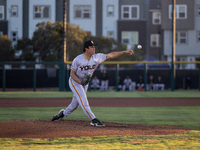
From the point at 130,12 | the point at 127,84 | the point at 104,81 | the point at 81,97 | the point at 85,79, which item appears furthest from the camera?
the point at 130,12

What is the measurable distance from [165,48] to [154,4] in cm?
601

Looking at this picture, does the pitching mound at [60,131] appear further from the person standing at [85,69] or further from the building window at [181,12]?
the building window at [181,12]

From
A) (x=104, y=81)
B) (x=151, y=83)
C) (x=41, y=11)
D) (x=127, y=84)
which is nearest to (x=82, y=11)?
(x=41, y=11)

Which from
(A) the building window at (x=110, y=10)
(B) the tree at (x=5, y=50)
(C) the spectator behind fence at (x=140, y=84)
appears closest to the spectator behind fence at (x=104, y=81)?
(C) the spectator behind fence at (x=140, y=84)

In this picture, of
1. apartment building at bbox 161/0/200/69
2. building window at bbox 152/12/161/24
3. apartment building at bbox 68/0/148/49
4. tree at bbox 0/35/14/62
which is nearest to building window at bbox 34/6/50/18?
apartment building at bbox 68/0/148/49

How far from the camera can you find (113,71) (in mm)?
27875

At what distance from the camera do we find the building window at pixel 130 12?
37.4m

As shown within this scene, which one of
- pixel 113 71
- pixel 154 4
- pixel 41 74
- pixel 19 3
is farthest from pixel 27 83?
pixel 154 4

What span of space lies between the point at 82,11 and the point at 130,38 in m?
6.38

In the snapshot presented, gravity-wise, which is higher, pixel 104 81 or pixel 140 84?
pixel 104 81

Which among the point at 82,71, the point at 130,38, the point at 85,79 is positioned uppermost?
the point at 130,38

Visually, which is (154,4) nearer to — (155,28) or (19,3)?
(155,28)

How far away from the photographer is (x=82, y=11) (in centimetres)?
3700

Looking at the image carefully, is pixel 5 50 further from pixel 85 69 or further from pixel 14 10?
pixel 85 69
